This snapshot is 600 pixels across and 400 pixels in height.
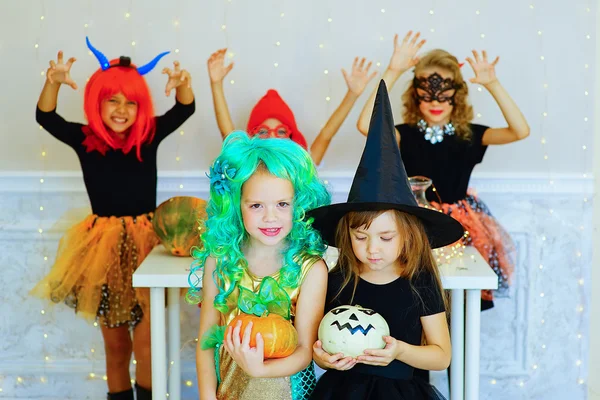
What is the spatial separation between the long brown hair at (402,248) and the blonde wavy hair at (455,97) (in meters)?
1.15

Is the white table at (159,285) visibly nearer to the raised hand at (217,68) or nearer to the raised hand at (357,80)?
the raised hand at (217,68)

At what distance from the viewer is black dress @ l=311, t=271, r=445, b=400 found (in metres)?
1.87

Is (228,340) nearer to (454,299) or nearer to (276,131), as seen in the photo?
(454,299)

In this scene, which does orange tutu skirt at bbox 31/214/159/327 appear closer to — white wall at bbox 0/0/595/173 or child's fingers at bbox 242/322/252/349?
white wall at bbox 0/0/595/173

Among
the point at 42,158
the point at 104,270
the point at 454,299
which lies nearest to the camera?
the point at 454,299

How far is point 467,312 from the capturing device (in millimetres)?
2432

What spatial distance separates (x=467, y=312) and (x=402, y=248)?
26.2 inches

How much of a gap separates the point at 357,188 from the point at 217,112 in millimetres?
1353

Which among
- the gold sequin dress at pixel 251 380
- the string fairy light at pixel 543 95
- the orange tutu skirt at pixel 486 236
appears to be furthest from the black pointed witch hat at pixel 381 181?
the string fairy light at pixel 543 95

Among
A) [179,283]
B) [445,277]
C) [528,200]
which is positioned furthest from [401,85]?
[179,283]

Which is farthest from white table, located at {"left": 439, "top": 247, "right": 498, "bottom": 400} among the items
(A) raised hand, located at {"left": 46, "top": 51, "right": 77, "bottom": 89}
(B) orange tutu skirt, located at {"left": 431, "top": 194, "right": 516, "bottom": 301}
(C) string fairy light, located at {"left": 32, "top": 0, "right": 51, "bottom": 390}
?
(C) string fairy light, located at {"left": 32, "top": 0, "right": 51, "bottom": 390}

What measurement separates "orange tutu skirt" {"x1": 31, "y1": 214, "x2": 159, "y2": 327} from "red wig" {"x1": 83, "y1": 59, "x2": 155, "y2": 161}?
30 centimetres

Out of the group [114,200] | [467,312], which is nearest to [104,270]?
[114,200]

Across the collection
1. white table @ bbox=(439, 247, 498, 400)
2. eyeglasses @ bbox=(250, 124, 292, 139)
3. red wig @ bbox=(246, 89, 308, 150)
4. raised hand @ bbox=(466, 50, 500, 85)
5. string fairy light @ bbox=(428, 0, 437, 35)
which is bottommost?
white table @ bbox=(439, 247, 498, 400)
